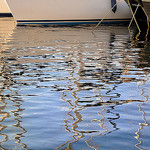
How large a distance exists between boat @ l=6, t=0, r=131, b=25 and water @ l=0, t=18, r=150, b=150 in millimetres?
20325

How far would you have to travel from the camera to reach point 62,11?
39219mm

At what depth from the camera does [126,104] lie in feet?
30.9

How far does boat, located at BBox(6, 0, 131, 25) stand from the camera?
38625 mm

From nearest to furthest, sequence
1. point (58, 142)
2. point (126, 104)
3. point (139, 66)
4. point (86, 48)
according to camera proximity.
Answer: point (58, 142), point (126, 104), point (139, 66), point (86, 48)

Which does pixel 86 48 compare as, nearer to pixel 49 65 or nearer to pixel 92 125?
pixel 49 65

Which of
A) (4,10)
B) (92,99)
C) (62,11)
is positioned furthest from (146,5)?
(4,10)

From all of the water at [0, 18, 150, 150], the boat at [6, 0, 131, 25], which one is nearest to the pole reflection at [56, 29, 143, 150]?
the water at [0, 18, 150, 150]

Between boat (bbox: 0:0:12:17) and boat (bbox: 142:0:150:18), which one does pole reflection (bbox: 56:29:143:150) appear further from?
boat (bbox: 0:0:12:17)

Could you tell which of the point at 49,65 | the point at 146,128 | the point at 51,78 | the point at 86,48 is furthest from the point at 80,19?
the point at 146,128

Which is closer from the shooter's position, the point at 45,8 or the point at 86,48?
the point at 86,48

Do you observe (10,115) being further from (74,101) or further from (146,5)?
(146,5)

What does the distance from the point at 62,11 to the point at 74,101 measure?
3004 centimetres

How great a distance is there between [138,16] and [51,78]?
2726 cm

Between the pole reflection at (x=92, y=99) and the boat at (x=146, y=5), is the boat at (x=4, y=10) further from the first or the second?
the pole reflection at (x=92, y=99)
